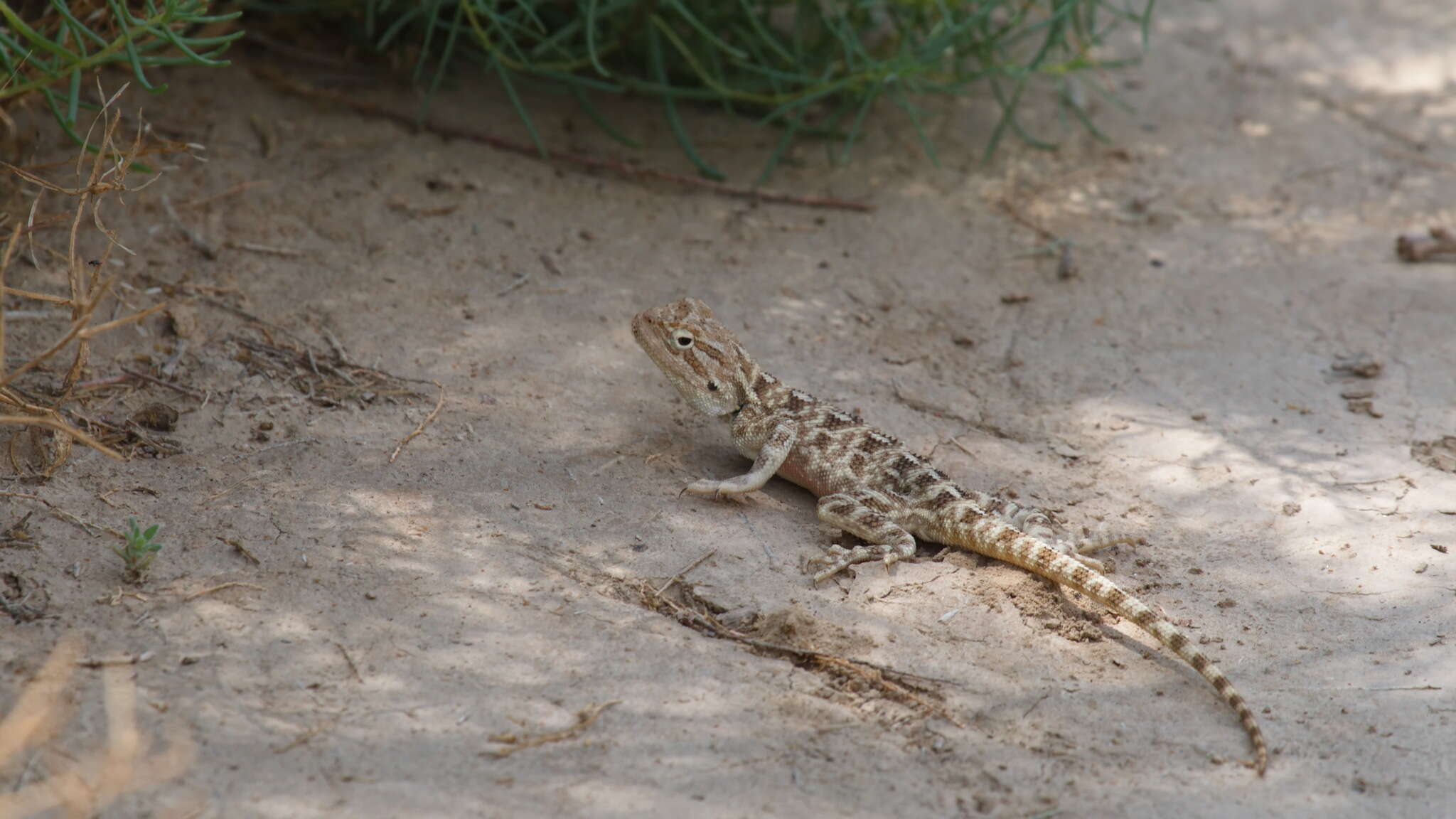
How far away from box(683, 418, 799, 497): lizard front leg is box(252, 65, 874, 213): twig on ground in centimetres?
→ 228

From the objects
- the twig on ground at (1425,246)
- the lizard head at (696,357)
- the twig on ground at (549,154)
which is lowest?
the lizard head at (696,357)

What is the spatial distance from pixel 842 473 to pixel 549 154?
116 inches

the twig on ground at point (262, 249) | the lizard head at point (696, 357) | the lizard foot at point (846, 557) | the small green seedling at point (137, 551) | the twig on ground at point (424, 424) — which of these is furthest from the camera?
the twig on ground at point (262, 249)

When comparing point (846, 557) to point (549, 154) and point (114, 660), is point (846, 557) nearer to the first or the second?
point (114, 660)

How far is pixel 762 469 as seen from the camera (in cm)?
440

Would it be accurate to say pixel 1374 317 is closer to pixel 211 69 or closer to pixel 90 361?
pixel 90 361

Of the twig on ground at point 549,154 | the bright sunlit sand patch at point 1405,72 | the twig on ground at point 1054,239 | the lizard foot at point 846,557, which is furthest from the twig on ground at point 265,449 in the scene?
the bright sunlit sand patch at point 1405,72

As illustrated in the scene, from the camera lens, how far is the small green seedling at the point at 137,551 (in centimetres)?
328

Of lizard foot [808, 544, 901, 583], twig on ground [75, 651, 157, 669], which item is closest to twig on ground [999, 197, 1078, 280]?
lizard foot [808, 544, 901, 583]

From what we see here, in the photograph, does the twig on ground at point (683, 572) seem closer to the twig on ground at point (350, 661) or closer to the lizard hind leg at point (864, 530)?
the lizard hind leg at point (864, 530)

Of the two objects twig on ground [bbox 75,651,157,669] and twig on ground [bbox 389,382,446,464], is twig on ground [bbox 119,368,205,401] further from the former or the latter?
twig on ground [bbox 75,651,157,669]

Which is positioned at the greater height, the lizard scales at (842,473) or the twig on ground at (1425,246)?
the twig on ground at (1425,246)

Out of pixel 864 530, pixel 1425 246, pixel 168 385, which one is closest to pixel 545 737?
pixel 864 530

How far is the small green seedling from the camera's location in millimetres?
3277
